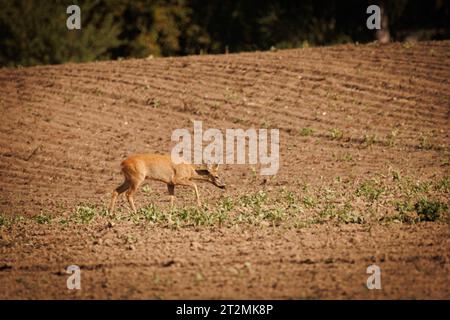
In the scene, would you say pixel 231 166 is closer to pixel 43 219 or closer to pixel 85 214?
pixel 85 214

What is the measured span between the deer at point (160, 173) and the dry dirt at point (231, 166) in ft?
1.26

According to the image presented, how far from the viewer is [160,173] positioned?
1402 centimetres

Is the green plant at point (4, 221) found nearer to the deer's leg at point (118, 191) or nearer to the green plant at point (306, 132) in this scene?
the deer's leg at point (118, 191)

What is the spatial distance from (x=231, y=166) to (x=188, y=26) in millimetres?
22963

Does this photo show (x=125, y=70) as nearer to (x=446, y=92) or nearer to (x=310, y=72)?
(x=310, y=72)

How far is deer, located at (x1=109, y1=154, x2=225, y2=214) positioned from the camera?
44.7 ft

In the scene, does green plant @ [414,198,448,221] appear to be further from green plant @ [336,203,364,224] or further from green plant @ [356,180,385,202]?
green plant @ [356,180,385,202]

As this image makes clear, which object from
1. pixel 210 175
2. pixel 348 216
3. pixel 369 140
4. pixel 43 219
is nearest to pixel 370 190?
pixel 348 216

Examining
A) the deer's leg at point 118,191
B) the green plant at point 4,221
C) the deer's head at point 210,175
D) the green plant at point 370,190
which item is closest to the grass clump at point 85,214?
the deer's leg at point 118,191

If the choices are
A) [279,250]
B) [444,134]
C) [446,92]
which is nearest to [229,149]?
[444,134]

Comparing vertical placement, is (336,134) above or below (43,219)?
above

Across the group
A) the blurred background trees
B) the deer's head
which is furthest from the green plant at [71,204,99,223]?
the blurred background trees

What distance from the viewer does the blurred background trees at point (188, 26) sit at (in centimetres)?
3538
